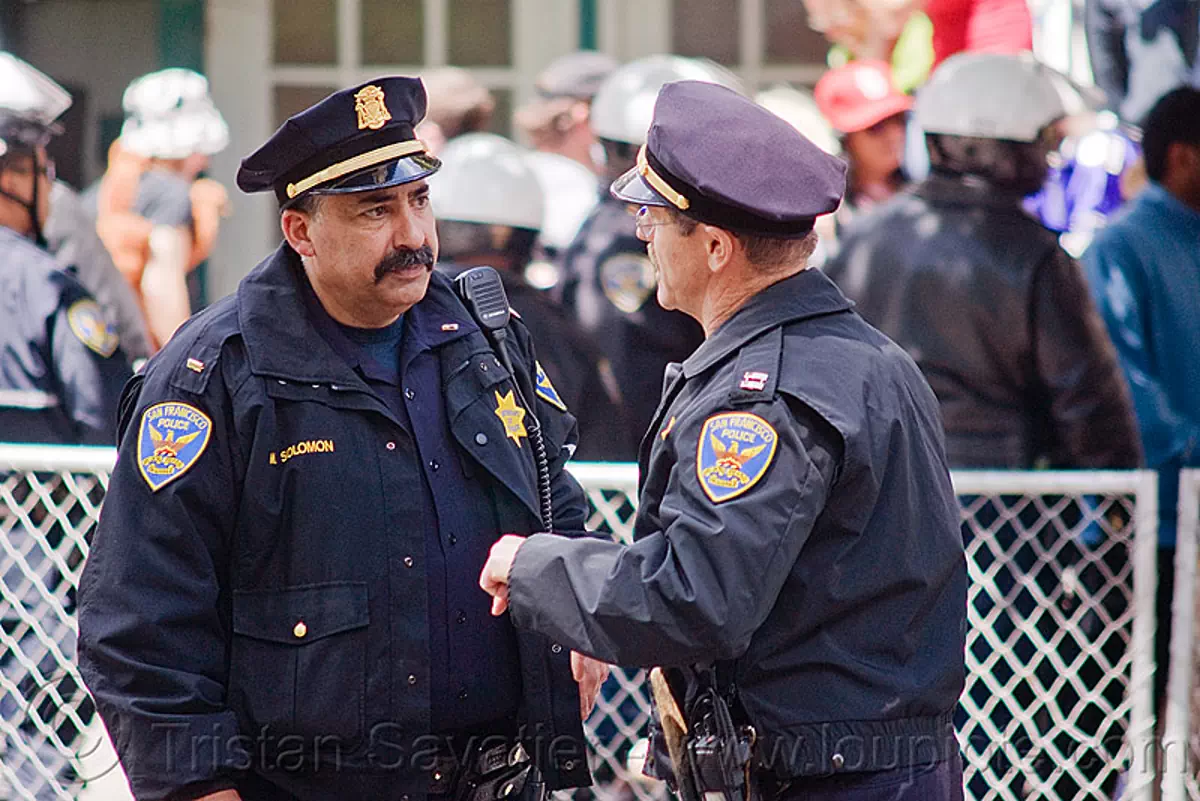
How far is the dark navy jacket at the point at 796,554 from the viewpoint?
7.63 ft

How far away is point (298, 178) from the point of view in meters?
2.79

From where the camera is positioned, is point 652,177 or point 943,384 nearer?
point 652,177

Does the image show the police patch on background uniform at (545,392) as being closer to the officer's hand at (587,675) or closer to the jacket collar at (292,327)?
the jacket collar at (292,327)

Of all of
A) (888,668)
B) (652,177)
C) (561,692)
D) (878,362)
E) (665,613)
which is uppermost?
(652,177)

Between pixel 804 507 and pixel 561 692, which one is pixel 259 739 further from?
pixel 804 507

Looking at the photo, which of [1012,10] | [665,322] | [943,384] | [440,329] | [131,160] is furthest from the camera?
[131,160]

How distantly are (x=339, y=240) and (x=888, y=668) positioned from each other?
1.10 meters

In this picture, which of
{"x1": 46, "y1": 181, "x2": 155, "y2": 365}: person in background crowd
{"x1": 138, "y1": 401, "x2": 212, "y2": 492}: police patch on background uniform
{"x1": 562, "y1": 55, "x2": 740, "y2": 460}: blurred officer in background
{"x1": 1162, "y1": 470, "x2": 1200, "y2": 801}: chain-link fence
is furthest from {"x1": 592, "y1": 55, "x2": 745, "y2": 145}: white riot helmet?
{"x1": 138, "y1": 401, "x2": 212, "y2": 492}: police patch on background uniform

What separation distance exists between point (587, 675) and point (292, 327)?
0.73 meters

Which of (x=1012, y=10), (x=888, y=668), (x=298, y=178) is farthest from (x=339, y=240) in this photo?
(x=1012, y=10)

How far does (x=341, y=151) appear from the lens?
276cm

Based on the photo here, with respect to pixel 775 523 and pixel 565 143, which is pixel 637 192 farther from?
pixel 565 143

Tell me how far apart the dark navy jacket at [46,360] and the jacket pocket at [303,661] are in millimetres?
2182

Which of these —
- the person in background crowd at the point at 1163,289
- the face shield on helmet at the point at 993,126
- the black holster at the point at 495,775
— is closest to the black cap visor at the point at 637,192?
the black holster at the point at 495,775
